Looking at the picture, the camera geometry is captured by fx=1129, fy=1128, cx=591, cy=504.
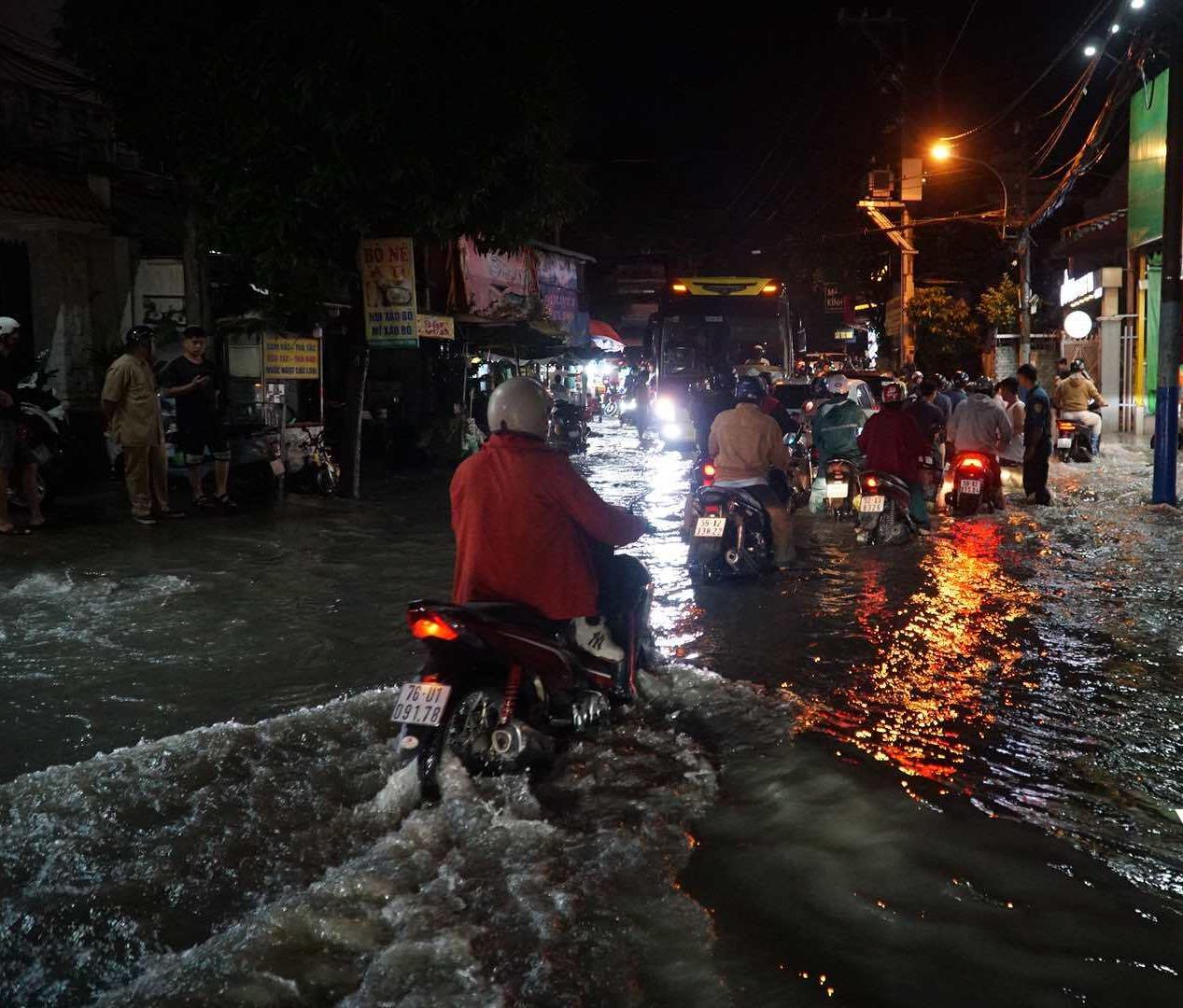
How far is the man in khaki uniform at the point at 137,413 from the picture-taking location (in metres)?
11.3

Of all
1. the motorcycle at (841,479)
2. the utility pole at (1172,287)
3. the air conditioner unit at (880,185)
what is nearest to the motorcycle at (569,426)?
the motorcycle at (841,479)

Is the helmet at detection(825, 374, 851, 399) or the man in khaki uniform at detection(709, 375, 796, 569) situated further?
the helmet at detection(825, 374, 851, 399)

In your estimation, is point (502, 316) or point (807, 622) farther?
point (502, 316)

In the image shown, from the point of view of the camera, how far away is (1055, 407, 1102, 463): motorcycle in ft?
66.9

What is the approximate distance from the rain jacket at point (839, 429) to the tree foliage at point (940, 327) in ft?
90.1

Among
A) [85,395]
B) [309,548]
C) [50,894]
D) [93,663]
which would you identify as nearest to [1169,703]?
[50,894]

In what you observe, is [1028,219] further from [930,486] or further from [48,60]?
[48,60]

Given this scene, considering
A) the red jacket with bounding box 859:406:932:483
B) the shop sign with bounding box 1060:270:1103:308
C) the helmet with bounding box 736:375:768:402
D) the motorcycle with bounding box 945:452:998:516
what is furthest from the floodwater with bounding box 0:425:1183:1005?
the shop sign with bounding box 1060:270:1103:308

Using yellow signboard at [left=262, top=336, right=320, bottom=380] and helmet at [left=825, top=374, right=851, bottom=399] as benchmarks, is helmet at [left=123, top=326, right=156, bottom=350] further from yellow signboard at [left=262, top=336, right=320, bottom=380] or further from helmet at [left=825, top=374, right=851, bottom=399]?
helmet at [left=825, top=374, right=851, bottom=399]

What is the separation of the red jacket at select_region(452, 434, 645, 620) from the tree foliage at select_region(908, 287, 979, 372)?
117 ft

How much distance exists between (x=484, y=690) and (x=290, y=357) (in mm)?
11461

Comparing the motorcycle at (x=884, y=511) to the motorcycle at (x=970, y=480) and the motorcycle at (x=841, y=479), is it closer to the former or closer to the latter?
the motorcycle at (x=841, y=479)

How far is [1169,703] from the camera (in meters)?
5.85

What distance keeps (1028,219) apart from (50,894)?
2903 centimetres
